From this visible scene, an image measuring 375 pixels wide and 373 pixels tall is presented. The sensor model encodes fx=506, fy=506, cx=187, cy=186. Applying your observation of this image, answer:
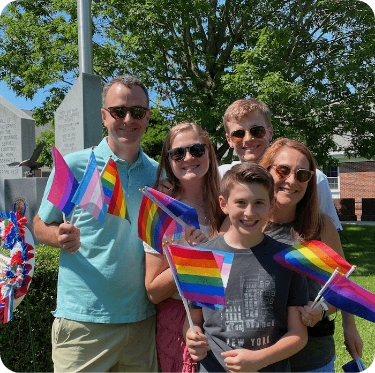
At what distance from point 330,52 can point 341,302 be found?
11912 mm

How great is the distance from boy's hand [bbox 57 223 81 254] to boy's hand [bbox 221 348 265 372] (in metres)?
0.95

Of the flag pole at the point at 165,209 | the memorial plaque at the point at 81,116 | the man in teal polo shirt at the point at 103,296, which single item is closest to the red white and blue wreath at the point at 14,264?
the man in teal polo shirt at the point at 103,296

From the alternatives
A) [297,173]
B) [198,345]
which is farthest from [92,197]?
[297,173]

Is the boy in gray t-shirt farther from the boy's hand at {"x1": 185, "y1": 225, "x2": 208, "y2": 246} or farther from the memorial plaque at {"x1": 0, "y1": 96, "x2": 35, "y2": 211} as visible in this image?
the memorial plaque at {"x1": 0, "y1": 96, "x2": 35, "y2": 211}

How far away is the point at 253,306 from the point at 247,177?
59 centimetres

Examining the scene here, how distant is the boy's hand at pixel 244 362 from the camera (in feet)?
7.14

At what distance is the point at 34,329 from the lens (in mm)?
4691

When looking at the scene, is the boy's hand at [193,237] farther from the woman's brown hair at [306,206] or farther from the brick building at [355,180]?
the brick building at [355,180]

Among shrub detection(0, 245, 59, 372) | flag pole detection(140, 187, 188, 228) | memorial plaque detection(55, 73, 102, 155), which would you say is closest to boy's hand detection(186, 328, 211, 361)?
flag pole detection(140, 187, 188, 228)

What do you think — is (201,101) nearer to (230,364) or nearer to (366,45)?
(366,45)

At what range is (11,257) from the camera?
3.79m

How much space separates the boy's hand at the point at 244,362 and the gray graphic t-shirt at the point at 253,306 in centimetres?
6

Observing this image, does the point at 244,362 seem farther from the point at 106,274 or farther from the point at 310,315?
the point at 106,274

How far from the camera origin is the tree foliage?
11.2 metres
